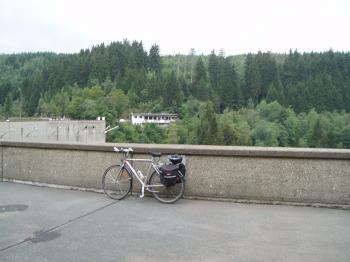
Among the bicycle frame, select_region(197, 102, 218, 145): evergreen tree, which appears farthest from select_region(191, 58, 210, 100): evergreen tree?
the bicycle frame

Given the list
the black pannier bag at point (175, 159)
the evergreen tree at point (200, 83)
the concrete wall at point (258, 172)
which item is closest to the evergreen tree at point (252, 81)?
the evergreen tree at point (200, 83)

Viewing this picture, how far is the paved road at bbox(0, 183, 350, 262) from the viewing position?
15.0ft

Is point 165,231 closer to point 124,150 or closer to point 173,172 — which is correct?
point 173,172

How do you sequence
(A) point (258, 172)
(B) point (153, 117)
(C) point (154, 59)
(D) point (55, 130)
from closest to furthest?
(A) point (258, 172)
(D) point (55, 130)
(B) point (153, 117)
(C) point (154, 59)

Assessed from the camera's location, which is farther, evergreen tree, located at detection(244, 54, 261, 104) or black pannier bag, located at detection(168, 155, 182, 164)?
evergreen tree, located at detection(244, 54, 261, 104)

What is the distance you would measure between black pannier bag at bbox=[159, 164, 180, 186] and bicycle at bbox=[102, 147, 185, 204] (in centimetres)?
7

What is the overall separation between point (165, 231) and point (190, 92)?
15124 cm

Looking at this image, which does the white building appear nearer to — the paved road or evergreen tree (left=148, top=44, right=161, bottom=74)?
evergreen tree (left=148, top=44, right=161, bottom=74)

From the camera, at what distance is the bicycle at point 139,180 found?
7.23m

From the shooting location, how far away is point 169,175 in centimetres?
693

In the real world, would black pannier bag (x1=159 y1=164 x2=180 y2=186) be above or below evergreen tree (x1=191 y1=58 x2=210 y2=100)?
below

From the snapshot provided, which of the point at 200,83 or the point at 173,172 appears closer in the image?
the point at 173,172

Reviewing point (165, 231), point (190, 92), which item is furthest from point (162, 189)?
point (190, 92)

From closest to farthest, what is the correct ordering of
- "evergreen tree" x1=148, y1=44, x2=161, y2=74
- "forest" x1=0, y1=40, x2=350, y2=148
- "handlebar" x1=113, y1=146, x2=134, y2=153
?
"handlebar" x1=113, y1=146, x2=134, y2=153 → "forest" x1=0, y1=40, x2=350, y2=148 → "evergreen tree" x1=148, y1=44, x2=161, y2=74
